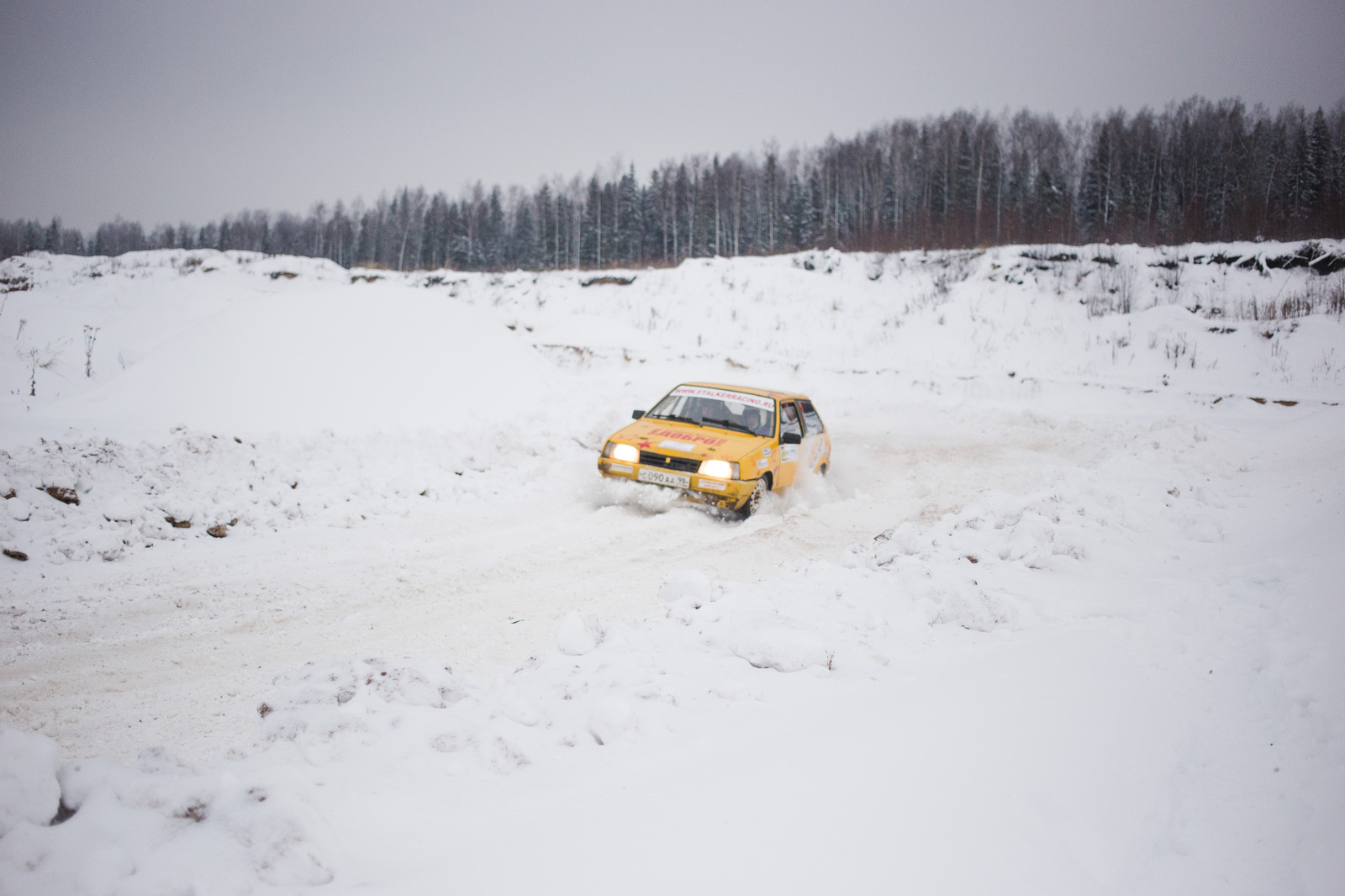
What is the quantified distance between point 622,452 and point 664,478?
2.06ft

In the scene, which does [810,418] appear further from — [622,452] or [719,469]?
[622,452]

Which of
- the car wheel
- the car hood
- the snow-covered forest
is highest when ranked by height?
the snow-covered forest

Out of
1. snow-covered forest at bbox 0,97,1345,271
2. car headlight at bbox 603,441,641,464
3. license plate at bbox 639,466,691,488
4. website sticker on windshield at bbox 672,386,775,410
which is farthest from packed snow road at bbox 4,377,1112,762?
snow-covered forest at bbox 0,97,1345,271

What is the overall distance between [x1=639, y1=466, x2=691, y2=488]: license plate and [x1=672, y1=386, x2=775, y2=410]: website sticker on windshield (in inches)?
69.6

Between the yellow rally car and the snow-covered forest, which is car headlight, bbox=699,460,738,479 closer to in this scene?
the yellow rally car

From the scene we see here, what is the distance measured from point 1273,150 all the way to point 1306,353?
131ft

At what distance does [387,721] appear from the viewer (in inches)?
100

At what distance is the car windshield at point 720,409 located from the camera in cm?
799

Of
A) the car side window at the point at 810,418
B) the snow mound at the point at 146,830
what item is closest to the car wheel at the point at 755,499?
the car side window at the point at 810,418

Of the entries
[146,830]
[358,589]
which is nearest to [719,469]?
[358,589]

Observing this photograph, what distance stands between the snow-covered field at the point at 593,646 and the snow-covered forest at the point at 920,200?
64.8 ft

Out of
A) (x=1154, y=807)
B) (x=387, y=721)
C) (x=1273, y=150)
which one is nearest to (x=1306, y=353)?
(x=1154, y=807)

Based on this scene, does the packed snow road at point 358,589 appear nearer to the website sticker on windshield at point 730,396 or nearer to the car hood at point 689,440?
the car hood at point 689,440

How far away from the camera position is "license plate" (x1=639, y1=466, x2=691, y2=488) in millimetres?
6910
